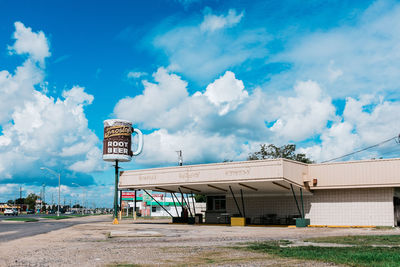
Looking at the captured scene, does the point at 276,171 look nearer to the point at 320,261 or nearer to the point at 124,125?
the point at 320,261

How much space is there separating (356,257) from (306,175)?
2500 cm

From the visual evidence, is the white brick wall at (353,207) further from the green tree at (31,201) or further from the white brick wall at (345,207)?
the green tree at (31,201)

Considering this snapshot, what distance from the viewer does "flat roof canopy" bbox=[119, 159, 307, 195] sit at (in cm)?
3419

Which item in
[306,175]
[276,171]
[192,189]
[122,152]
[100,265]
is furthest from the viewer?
[122,152]

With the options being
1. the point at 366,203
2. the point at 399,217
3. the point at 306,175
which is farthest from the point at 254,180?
the point at 399,217

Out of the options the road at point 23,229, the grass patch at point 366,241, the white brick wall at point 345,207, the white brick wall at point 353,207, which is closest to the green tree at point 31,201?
the road at point 23,229

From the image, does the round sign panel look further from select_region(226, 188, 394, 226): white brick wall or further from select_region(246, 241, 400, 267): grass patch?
select_region(246, 241, 400, 267): grass patch

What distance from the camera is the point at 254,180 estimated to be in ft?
114

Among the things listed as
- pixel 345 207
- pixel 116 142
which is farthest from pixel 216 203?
pixel 116 142

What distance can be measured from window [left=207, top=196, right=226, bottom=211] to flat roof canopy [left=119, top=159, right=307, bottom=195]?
1.52 metres

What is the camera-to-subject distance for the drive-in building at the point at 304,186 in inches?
1341

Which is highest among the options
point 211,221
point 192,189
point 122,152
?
point 122,152

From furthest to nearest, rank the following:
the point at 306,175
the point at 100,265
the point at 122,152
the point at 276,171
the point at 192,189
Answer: the point at 122,152, the point at 192,189, the point at 306,175, the point at 276,171, the point at 100,265

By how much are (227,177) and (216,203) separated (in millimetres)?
10769
